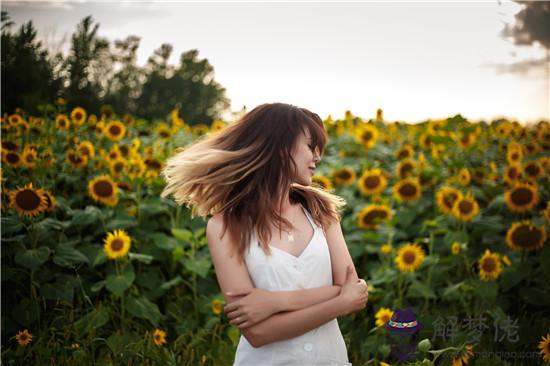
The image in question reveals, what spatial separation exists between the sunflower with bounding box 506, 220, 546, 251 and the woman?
1.88m

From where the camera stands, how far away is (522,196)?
4.07 m

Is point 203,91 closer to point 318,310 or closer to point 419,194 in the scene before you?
point 419,194

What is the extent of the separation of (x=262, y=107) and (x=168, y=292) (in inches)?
88.3

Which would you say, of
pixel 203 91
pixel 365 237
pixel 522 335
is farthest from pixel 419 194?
pixel 203 91

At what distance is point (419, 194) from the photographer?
4.61m

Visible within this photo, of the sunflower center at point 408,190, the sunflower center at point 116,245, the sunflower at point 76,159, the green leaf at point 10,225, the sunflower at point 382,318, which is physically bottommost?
the sunflower at point 382,318

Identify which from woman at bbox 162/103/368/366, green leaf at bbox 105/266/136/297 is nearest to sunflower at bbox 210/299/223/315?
green leaf at bbox 105/266/136/297

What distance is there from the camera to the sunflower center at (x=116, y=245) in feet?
11.5

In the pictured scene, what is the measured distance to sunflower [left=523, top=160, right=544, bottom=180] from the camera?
Answer: 14.9 ft

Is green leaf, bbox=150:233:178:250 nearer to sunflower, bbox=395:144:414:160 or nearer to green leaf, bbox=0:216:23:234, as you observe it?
green leaf, bbox=0:216:23:234

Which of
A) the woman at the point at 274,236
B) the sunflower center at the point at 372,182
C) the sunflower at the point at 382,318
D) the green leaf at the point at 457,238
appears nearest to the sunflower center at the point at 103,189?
the woman at the point at 274,236

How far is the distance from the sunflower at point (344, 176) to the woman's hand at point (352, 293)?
2972mm

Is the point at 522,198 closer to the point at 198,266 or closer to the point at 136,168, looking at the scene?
the point at 198,266

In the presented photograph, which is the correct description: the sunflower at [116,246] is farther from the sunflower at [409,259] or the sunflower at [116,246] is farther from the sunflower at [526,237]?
the sunflower at [526,237]
